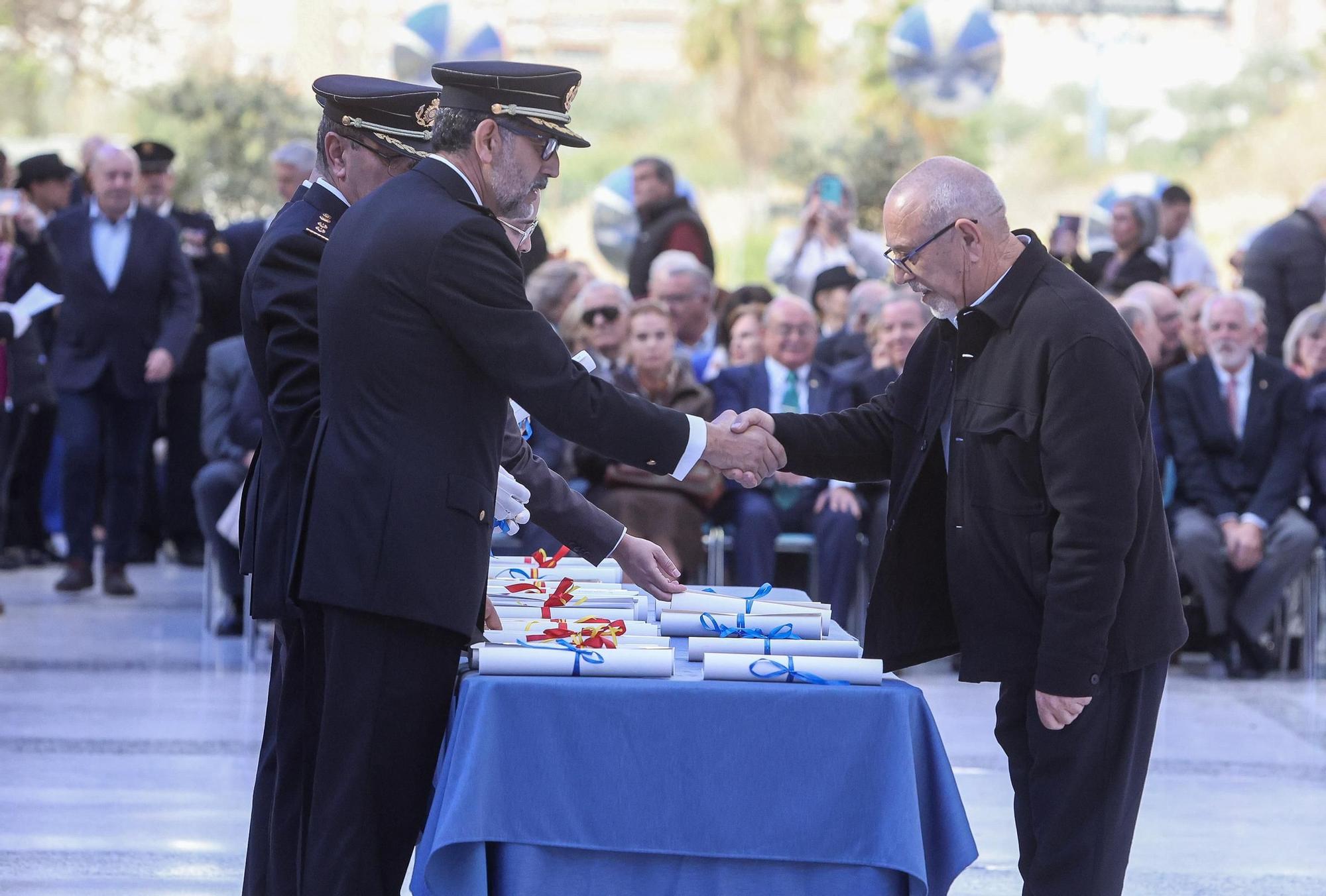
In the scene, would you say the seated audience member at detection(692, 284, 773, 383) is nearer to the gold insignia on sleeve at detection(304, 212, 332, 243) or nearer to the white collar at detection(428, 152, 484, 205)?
the gold insignia on sleeve at detection(304, 212, 332, 243)

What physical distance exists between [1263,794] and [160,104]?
45.2ft

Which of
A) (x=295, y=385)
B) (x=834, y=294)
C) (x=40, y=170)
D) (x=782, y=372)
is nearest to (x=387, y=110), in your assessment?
(x=295, y=385)

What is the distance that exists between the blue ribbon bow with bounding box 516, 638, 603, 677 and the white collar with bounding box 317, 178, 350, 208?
967 mm

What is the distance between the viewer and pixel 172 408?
1009cm

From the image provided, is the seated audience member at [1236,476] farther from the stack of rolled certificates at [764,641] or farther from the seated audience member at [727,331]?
the stack of rolled certificates at [764,641]

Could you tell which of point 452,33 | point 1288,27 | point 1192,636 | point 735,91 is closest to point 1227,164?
point 735,91

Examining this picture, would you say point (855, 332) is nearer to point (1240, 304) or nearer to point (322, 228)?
point (1240, 304)

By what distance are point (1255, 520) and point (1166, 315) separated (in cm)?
149

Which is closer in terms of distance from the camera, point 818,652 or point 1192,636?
point 818,652

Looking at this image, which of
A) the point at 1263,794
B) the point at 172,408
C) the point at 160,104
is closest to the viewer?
the point at 1263,794

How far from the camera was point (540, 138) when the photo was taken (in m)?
3.31

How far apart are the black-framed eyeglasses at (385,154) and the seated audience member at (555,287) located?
5066 millimetres

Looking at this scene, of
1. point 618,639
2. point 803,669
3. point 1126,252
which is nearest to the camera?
point 803,669

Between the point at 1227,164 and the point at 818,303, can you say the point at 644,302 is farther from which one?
the point at 1227,164
